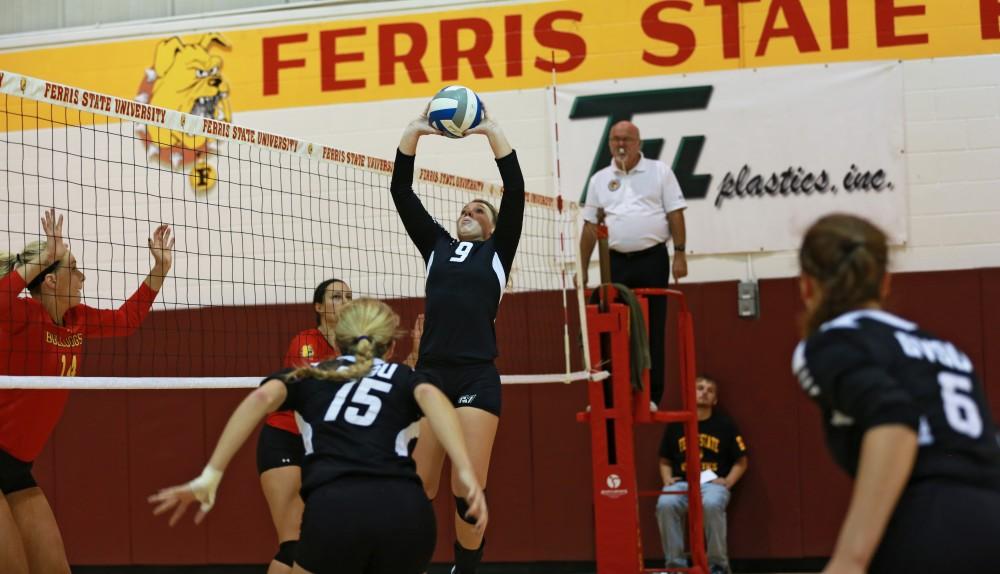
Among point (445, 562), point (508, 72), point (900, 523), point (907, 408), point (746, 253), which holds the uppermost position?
point (508, 72)

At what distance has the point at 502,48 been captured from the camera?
990 centimetres

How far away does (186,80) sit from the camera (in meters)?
10.4

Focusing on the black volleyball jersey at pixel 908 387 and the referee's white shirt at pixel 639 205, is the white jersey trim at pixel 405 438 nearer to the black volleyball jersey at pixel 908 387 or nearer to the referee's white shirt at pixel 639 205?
the black volleyball jersey at pixel 908 387

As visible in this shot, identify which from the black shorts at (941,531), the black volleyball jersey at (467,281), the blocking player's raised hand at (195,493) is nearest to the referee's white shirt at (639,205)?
the black volleyball jersey at (467,281)

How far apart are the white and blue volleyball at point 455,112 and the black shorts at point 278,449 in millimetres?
1845

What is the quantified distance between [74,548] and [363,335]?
7.33 metres

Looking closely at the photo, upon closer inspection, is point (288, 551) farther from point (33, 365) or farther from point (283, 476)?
point (33, 365)

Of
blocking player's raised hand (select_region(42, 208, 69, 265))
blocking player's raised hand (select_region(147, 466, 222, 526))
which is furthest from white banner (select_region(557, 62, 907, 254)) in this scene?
blocking player's raised hand (select_region(147, 466, 222, 526))

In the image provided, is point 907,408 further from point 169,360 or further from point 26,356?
point 169,360

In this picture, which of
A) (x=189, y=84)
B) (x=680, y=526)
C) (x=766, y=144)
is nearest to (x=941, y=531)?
(x=680, y=526)

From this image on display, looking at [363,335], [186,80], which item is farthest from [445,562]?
[363,335]

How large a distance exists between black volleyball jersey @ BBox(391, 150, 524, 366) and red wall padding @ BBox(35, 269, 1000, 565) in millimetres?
3204

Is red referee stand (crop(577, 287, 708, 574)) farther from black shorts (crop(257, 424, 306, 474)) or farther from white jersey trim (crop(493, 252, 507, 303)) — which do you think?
black shorts (crop(257, 424, 306, 474))

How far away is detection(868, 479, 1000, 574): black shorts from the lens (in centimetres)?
267
